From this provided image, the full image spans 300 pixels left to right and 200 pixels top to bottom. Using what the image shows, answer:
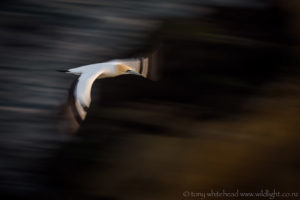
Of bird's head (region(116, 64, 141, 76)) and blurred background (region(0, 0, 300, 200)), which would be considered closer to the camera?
blurred background (region(0, 0, 300, 200))

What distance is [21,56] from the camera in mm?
1930

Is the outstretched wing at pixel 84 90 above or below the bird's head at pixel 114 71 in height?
below

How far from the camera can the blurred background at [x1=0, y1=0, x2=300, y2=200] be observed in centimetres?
136

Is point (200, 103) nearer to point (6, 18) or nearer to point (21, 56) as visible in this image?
point (21, 56)

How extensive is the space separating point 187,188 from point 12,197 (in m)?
0.53

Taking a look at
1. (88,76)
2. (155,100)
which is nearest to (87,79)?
(88,76)

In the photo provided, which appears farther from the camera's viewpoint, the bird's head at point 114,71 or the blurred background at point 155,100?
the bird's head at point 114,71

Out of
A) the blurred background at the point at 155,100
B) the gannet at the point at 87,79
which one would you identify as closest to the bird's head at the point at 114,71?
the gannet at the point at 87,79

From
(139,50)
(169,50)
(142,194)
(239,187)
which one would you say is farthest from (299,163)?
(139,50)

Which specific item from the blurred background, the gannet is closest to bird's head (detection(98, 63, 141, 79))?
the gannet

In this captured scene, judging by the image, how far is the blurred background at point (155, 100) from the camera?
1.36 m

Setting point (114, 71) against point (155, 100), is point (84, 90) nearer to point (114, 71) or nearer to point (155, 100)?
point (114, 71)

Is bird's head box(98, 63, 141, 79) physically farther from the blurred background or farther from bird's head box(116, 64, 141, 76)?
the blurred background

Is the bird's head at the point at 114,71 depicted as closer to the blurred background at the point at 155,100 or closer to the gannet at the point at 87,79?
the gannet at the point at 87,79
